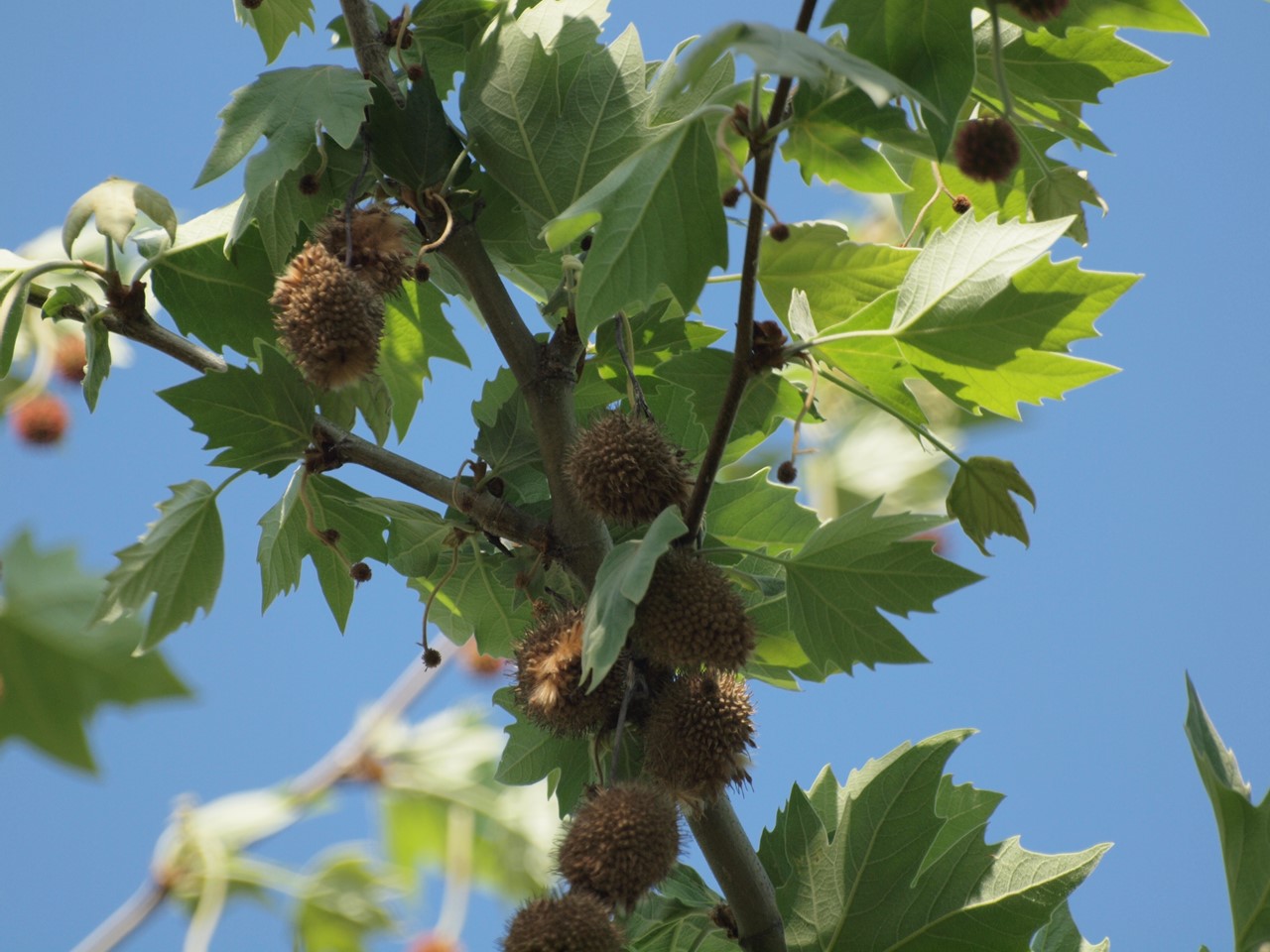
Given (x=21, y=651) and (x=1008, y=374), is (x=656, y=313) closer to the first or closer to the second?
(x=1008, y=374)

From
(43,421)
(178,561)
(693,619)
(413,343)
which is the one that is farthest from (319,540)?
(43,421)

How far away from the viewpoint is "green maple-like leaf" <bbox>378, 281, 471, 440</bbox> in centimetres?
156

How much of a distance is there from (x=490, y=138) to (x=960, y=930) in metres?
0.96

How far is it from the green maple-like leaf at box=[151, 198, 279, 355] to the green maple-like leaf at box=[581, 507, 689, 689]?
576 millimetres

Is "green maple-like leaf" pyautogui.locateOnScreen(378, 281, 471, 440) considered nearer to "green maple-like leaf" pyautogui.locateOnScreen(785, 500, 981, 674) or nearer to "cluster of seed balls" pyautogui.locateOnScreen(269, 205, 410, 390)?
"cluster of seed balls" pyautogui.locateOnScreen(269, 205, 410, 390)

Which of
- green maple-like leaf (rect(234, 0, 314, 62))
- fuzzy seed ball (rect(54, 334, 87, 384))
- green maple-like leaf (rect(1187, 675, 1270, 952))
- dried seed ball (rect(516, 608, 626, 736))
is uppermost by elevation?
fuzzy seed ball (rect(54, 334, 87, 384))

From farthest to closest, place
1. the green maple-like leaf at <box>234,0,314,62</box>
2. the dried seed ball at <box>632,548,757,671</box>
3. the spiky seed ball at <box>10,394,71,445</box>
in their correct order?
the spiky seed ball at <box>10,394,71,445</box> → the green maple-like leaf at <box>234,0,314,62</box> → the dried seed ball at <box>632,548,757,671</box>

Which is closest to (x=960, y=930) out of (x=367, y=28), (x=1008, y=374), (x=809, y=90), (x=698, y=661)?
(x=698, y=661)

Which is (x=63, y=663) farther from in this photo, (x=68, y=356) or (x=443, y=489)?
(x=68, y=356)

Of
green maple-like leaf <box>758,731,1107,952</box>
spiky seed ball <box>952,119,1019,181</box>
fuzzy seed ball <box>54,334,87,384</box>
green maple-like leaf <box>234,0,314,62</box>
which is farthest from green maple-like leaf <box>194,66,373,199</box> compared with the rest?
fuzzy seed ball <box>54,334,87,384</box>

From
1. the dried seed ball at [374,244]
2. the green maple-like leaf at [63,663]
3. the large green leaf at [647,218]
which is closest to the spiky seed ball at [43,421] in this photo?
the dried seed ball at [374,244]

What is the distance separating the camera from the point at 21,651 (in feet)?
1.23

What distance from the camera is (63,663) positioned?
37 centimetres

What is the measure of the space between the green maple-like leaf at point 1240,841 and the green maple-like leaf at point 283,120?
1.02 m
